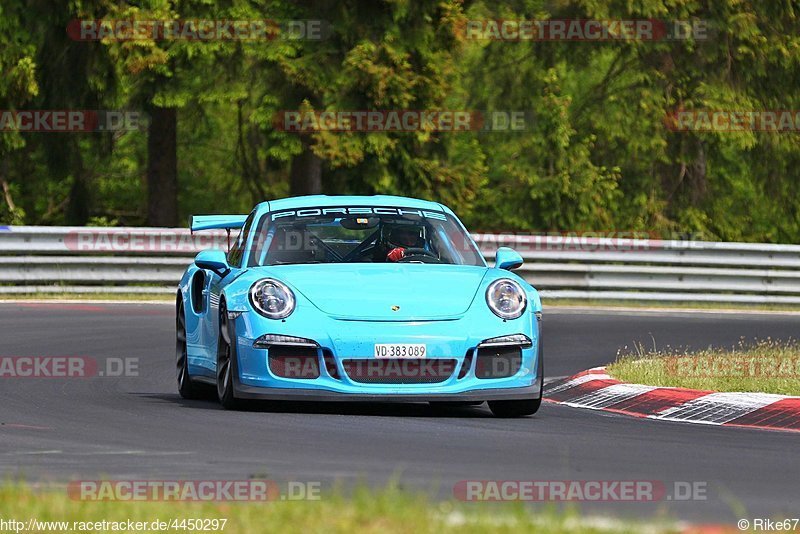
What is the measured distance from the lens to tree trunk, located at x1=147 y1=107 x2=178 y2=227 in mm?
30031

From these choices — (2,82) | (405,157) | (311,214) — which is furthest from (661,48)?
(311,214)

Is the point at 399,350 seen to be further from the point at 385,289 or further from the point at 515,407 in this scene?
the point at 515,407

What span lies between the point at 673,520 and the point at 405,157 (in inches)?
894

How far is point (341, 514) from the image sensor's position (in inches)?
222

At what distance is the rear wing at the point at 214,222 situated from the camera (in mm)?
11984

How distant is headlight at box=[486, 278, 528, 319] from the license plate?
578mm

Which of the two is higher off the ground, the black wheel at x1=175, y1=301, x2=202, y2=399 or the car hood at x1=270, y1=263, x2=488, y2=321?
the car hood at x1=270, y1=263, x2=488, y2=321

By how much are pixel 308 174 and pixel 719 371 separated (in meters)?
16.5

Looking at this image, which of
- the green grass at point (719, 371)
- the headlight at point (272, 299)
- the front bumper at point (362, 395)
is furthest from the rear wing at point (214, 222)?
the green grass at point (719, 371)

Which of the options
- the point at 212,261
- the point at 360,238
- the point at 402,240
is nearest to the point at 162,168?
the point at 360,238

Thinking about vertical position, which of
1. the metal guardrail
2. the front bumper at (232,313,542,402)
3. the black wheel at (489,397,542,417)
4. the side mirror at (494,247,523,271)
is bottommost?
the metal guardrail

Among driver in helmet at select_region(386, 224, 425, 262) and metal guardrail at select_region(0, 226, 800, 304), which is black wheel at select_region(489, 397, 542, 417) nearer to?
driver in helmet at select_region(386, 224, 425, 262)

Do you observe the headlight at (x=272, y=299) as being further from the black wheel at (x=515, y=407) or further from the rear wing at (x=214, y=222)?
the rear wing at (x=214, y=222)

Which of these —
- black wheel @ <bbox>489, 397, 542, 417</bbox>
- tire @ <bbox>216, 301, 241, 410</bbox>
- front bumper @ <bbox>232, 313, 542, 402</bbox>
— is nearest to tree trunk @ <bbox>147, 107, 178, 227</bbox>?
tire @ <bbox>216, 301, 241, 410</bbox>
